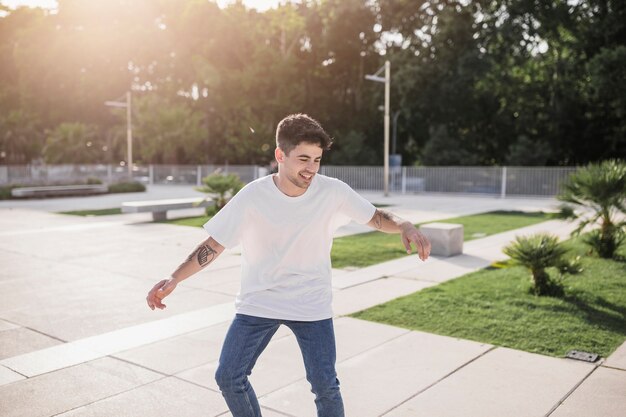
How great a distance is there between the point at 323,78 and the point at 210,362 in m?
43.3

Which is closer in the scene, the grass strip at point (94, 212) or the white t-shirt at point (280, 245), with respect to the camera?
the white t-shirt at point (280, 245)

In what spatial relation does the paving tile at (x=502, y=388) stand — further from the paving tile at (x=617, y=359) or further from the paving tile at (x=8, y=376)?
the paving tile at (x=8, y=376)

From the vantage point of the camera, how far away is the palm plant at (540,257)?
682cm

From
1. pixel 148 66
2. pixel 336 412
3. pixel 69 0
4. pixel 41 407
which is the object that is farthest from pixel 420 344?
pixel 69 0

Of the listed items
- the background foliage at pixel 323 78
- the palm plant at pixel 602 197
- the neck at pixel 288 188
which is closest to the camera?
the neck at pixel 288 188

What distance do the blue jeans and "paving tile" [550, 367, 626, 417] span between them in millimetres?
1778

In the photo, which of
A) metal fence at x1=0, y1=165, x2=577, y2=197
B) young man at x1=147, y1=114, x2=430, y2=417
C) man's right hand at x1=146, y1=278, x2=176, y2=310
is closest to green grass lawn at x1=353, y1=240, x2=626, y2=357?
young man at x1=147, y1=114, x2=430, y2=417

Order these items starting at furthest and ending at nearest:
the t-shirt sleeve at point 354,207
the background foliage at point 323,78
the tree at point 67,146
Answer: the tree at point 67,146 → the background foliage at point 323,78 → the t-shirt sleeve at point 354,207

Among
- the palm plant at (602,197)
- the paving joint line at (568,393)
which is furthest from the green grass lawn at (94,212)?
the paving joint line at (568,393)

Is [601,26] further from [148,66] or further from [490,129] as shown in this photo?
[148,66]

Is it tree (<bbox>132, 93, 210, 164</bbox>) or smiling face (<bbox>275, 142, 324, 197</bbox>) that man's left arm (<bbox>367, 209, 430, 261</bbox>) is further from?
tree (<bbox>132, 93, 210, 164</bbox>)

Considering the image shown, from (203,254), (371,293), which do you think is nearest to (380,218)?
(203,254)

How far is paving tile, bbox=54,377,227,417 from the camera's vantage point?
12.5 feet

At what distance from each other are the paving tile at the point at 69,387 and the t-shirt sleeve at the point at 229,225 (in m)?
1.94
